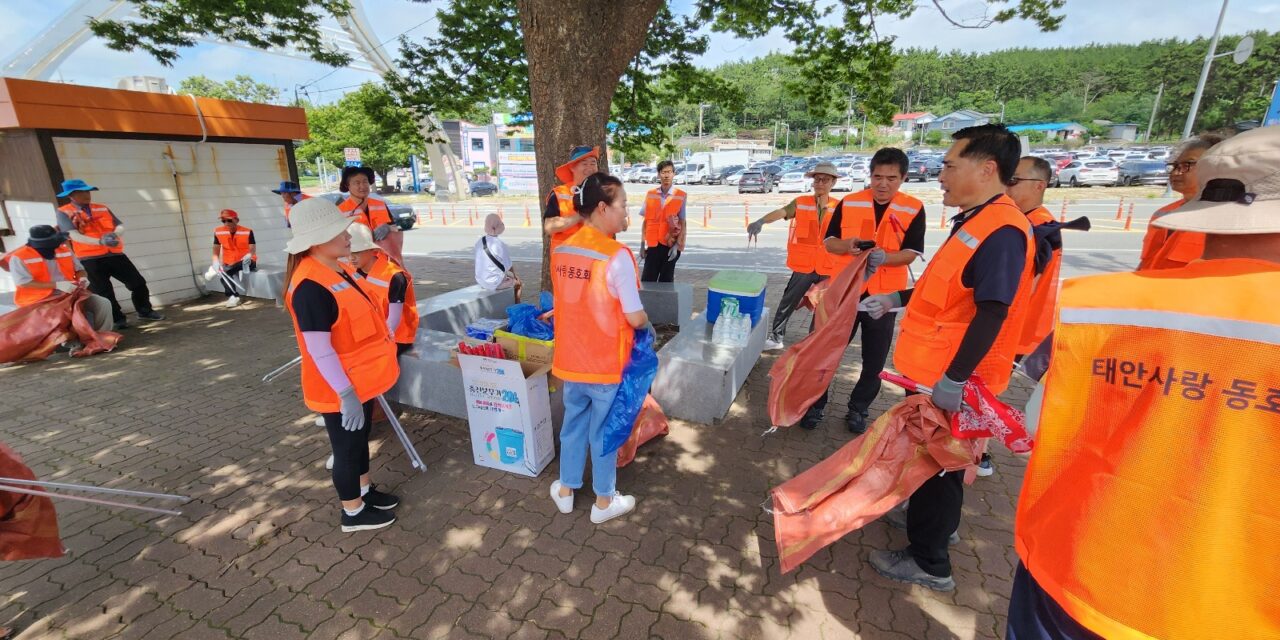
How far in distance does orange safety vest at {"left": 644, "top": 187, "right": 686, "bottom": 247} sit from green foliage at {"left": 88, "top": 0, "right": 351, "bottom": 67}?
5044 mm

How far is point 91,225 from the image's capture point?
680 cm

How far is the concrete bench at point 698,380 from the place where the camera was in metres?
4.26

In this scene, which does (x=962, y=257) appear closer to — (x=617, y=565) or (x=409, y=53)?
(x=617, y=565)

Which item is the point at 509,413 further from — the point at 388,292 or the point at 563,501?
the point at 388,292

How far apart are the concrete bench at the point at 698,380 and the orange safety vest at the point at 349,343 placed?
2151 mm

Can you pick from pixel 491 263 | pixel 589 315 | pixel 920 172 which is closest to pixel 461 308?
pixel 491 263

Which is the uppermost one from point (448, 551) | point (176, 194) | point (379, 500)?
point (176, 194)

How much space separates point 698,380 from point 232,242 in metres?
8.29

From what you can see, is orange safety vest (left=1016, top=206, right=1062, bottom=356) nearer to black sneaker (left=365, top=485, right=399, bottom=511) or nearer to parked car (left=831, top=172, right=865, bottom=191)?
black sneaker (left=365, top=485, right=399, bottom=511)

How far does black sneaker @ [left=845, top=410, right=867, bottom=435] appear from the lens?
4.20 meters

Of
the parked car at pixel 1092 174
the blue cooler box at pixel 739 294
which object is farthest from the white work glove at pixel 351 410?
the parked car at pixel 1092 174

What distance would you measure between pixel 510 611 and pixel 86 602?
2.18 metres

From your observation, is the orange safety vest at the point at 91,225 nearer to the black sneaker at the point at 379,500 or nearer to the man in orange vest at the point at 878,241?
the black sneaker at the point at 379,500

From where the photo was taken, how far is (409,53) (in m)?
7.30
